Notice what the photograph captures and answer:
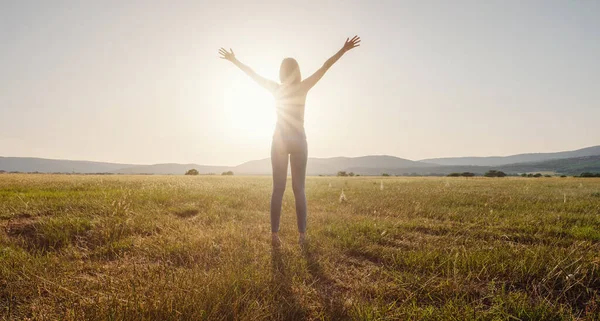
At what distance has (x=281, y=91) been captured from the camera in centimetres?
479

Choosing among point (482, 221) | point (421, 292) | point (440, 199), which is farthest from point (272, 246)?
point (440, 199)

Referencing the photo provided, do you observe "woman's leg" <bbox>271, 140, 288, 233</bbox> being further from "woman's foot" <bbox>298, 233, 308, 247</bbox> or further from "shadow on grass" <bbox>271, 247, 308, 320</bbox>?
"shadow on grass" <bbox>271, 247, 308, 320</bbox>

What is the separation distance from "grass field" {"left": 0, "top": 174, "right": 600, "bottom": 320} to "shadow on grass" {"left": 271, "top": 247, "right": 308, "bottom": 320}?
0.05ft

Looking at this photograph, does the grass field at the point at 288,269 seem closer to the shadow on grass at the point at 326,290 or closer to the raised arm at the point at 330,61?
the shadow on grass at the point at 326,290

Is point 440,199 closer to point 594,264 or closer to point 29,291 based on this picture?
point 594,264

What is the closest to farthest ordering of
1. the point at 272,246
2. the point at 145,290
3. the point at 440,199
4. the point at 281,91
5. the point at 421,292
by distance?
the point at 145,290 < the point at 421,292 < the point at 272,246 < the point at 281,91 < the point at 440,199

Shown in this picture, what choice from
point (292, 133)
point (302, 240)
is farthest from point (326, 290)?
point (292, 133)

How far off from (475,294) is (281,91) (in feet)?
12.8

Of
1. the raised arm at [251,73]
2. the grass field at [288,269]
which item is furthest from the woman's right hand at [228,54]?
the grass field at [288,269]

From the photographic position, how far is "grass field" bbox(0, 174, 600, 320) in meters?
2.23

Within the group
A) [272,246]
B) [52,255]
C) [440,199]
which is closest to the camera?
[52,255]

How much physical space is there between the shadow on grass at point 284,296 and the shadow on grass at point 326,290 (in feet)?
0.79

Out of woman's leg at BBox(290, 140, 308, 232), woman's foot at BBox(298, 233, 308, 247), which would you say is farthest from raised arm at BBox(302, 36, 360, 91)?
woman's foot at BBox(298, 233, 308, 247)

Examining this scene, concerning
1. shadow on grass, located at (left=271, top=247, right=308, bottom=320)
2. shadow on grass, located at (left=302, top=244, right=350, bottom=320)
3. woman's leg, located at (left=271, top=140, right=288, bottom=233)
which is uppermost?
woman's leg, located at (left=271, top=140, right=288, bottom=233)
